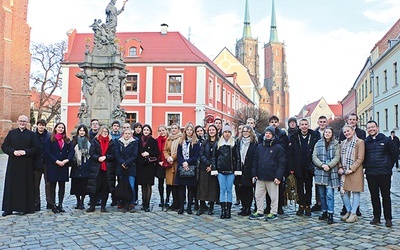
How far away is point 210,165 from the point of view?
723cm

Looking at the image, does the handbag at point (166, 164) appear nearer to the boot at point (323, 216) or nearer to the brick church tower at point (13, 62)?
the boot at point (323, 216)

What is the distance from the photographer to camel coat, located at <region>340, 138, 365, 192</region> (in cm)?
666

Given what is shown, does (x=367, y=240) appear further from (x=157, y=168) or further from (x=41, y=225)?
(x=41, y=225)

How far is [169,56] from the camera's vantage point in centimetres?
3291

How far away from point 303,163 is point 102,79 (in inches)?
355

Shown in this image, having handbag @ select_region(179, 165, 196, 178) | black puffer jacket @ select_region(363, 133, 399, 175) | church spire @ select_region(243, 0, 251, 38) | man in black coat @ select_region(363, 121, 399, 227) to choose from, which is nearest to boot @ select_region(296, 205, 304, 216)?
man in black coat @ select_region(363, 121, 399, 227)

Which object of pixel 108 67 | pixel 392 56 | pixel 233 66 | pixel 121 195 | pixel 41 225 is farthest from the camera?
pixel 233 66

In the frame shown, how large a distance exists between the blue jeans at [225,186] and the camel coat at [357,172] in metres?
2.10

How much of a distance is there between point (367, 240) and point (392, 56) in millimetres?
24863

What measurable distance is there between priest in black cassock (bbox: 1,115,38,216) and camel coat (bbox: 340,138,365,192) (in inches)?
236

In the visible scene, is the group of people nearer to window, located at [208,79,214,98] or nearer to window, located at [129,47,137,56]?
window, located at [208,79,214,98]

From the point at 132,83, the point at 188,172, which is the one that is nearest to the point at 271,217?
the point at 188,172

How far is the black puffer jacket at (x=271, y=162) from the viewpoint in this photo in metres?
6.89

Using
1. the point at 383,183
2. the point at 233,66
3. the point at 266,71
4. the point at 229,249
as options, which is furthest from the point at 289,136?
the point at 266,71
